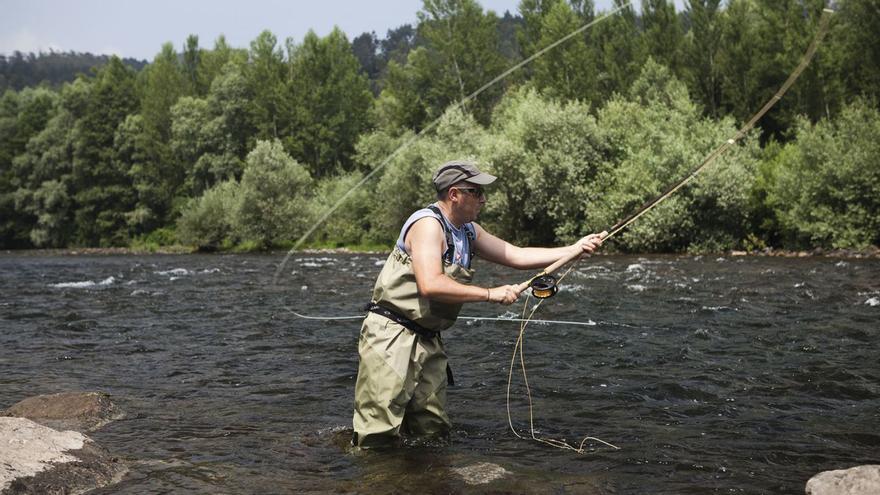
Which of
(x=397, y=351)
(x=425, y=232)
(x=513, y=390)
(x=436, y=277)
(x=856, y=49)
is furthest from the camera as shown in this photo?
(x=856, y=49)

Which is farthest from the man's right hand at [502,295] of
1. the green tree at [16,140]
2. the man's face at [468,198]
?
the green tree at [16,140]

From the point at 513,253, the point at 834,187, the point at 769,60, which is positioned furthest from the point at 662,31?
the point at 513,253

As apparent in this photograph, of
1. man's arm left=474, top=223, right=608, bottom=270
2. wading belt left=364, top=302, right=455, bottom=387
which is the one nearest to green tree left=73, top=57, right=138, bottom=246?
man's arm left=474, top=223, right=608, bottom=270

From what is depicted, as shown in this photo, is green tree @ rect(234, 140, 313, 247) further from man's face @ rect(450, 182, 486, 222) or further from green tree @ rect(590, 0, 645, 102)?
man's face @ rect(450, 182, 486, 222)

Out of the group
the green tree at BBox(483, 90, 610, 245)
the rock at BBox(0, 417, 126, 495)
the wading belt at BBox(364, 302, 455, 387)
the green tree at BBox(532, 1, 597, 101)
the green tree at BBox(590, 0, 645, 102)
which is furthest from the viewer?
the green tree at BBox(590, 0, 645, 102)

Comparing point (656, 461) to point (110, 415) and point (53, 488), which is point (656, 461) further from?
point (110, 415)

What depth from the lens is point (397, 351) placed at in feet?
18.5

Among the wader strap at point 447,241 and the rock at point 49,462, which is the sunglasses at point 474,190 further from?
the rock at point 49,462

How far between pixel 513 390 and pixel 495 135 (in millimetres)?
31856

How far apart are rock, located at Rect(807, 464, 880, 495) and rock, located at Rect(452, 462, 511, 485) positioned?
190 cm

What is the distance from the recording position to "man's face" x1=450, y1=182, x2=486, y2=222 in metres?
5.66

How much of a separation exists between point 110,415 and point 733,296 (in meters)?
12.1

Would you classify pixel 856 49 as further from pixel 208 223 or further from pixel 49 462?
pixel 49 462

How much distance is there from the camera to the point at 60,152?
65.2 m
